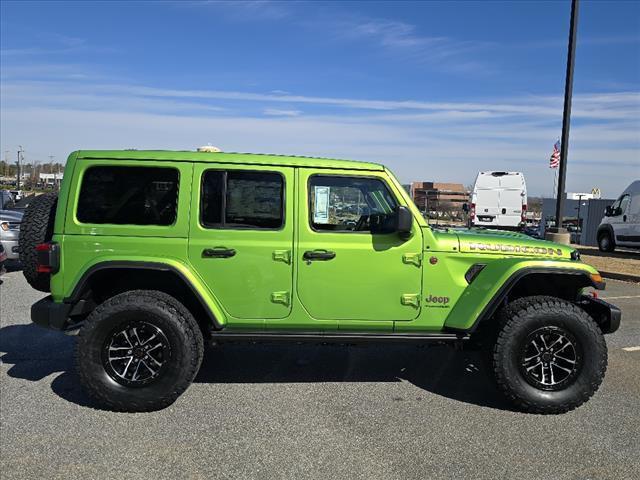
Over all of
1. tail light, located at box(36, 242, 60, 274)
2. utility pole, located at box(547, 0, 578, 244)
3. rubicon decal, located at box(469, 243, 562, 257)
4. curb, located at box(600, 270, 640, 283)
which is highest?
utility pole, located at box(547, 0, 578, 244)

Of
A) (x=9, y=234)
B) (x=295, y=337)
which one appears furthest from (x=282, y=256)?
(x=9, y=234)

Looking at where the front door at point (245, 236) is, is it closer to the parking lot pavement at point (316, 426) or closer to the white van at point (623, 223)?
the parking lot pavement at point (316, 426)

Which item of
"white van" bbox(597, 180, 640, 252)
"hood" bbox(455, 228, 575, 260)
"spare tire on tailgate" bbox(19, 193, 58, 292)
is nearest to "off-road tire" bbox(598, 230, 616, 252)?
"white van" bbox(597, 180, 640, 252)

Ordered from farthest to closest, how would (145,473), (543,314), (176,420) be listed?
(543,314), (176,420), (145,473)

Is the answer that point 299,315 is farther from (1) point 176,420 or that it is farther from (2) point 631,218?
(2) point 631,218

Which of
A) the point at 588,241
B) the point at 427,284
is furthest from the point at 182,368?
the point at 588,241

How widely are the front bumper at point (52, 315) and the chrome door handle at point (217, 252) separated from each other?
110cm

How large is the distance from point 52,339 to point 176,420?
2627 millimetres

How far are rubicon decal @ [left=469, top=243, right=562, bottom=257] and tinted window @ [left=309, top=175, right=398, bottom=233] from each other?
743mm

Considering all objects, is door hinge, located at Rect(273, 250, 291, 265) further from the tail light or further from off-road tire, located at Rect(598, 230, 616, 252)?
off-road tire, located at Rect(598, 230, 616, 252)

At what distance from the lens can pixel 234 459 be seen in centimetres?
320

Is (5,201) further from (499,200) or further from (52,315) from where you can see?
(499,200)

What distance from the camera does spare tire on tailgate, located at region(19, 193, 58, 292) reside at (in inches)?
161

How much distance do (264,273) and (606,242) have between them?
15.7m
